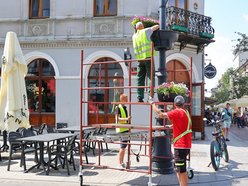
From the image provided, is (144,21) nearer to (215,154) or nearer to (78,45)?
(215,154)

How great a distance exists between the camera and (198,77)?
18.0 m

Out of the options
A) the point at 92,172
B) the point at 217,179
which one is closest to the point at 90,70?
the point at 92,172

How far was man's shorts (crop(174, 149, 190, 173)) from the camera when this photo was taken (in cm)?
675

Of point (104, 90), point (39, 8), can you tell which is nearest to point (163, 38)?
point (104, 90)

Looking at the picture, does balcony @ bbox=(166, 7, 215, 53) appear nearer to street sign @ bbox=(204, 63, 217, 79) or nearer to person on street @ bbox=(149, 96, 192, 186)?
street sign @ bbox=(204, 63, 217, 79)

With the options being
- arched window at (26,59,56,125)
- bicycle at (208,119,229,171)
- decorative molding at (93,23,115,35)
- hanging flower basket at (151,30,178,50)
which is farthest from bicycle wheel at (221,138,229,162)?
arched window at (26,59,56,125)

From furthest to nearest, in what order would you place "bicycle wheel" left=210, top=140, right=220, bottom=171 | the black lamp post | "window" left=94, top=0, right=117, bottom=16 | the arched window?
the arched window < "window" left=94, top=0, right=117, bottom=16 < "bicycle wheel" left=210, top=140, right=220, bottom=171 < the black lamp post

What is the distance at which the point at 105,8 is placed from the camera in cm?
1738

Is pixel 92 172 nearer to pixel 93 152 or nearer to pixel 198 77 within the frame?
pixel 93 152

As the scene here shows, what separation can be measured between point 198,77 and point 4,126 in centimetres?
1036

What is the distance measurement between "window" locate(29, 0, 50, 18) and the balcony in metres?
5.66

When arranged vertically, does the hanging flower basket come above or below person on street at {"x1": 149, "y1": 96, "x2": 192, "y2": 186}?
above

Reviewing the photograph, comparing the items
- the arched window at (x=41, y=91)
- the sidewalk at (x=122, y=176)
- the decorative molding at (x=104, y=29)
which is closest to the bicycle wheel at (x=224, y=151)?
the sidewalk at (x=122, y=176)

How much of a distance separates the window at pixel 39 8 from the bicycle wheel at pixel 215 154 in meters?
11.1
